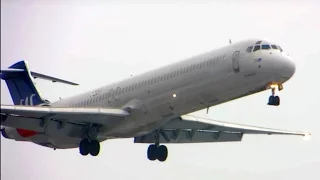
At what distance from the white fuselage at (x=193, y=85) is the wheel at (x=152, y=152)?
396cm

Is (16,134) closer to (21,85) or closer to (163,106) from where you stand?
(21,85)

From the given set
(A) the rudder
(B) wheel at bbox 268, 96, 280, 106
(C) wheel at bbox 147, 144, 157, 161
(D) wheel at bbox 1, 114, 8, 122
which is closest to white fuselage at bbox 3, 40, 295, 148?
(B) wheel at bbox 268, 96, 280, 106

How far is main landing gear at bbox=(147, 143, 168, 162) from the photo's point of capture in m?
52.8

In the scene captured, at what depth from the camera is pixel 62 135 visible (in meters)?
50.2

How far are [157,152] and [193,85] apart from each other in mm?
8229

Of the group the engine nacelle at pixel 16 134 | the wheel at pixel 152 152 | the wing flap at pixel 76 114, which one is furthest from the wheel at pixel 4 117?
the wheel at pixel 152 152

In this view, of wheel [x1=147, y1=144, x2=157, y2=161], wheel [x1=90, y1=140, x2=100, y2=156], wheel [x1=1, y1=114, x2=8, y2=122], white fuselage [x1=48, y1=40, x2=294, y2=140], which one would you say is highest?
white fuselage [x1=48, y1=40, x2=294, y2=140]

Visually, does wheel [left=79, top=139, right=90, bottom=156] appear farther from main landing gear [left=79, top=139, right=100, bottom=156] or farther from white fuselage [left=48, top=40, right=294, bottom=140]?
white fuselage [left=48, top=40, right=294, bottom=140]

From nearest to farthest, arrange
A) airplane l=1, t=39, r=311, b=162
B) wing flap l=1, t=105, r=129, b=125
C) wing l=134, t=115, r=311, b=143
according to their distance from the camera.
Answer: airplane l=1, t=39, r=311, b=162
wing flap l=1, t=105, r=129, b=125
wing l=134, t=115, r=311, b=143

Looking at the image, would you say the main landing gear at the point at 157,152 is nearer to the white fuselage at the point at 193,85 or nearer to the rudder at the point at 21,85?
the white fuselage at the point at 193,85

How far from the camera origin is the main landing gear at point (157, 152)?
52.8m

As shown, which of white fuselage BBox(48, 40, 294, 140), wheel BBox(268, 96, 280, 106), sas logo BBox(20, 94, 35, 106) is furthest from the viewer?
sas logo BBox(20, 94, 35, 106)

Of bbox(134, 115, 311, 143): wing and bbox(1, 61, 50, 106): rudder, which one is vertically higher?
bbox(1, 61, 50, 106): rudder

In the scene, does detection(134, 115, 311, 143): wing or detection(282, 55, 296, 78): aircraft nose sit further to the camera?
detection(134, 115, 311, 143): wing
